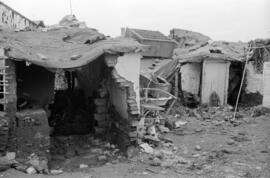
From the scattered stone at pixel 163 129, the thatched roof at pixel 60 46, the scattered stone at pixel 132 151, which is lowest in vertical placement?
the scattered stone at pixel 132 151

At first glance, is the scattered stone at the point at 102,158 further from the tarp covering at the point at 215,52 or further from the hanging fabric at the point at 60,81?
the tarp covering at the point at 215,52

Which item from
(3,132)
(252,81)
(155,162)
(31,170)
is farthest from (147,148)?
(252,81)

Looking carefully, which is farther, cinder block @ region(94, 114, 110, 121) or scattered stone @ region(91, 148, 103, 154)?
cinder block @ region(94, 114, 110, 121)

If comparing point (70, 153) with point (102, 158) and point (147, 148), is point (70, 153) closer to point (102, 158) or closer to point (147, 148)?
point (102, 158)

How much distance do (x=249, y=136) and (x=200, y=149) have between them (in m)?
1.72

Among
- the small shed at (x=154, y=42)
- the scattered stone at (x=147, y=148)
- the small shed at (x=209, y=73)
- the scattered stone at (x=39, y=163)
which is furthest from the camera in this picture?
the small shed at (x=209, y=73)

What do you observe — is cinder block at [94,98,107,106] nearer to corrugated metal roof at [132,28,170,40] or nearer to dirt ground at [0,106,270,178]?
dirt ground at [0,106,270,178]

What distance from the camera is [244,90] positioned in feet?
43.4

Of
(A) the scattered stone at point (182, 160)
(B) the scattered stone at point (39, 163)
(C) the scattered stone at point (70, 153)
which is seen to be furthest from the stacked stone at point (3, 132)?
(A) the scattered stone at point (182, 160)

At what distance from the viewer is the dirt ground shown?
5969mm

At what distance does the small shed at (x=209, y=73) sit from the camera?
1254 centimetres

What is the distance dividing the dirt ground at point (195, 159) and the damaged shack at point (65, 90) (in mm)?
711

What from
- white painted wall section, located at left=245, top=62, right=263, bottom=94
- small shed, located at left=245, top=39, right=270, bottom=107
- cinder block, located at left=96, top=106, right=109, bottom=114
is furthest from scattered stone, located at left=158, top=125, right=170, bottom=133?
white painted wall section, located at left=245, top=62, right=263, bottom=94

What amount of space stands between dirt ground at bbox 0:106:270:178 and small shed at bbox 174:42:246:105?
3374 mm
